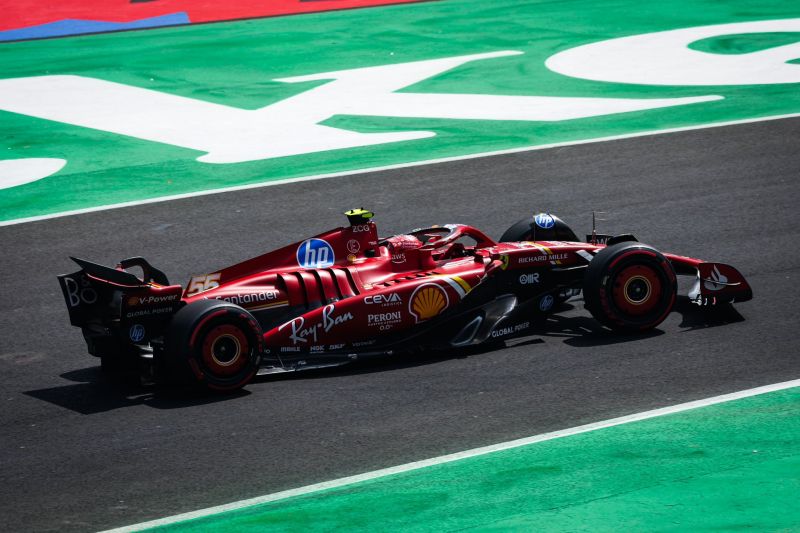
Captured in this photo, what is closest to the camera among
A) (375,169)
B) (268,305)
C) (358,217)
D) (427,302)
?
(268,305)

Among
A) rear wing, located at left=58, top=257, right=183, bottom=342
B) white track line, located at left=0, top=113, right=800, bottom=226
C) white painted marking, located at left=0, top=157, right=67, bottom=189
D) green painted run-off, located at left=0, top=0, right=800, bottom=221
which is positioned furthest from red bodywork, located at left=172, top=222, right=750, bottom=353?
white painted marking, located at left=0, top=157, right=67, bottom=189

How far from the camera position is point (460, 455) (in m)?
7.68

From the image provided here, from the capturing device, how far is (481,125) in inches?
694

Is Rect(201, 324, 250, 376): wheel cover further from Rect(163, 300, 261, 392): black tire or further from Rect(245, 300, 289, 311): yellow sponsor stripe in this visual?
Rect(245, 300, 289, 311): yellow sponsor stripe

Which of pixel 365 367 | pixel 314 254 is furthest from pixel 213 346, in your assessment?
pixel 314 254

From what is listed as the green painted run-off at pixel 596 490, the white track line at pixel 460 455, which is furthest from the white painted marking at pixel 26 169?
the green painted run-off at pixel 596 490

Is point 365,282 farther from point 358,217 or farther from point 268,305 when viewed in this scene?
point 268,305

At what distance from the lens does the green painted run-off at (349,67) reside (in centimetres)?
1577

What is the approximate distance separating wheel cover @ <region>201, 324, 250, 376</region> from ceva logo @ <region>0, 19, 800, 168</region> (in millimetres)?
7944

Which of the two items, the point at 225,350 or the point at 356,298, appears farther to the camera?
the point at 356,298

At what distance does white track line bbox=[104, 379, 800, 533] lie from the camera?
22.9ft

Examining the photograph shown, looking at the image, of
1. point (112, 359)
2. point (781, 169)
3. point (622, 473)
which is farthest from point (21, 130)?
point (622, 473)

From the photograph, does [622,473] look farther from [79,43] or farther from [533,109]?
[79,43]

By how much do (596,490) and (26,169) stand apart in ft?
37.3
